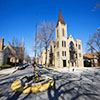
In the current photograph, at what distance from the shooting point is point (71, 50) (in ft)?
99.9

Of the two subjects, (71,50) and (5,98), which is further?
(71,50)

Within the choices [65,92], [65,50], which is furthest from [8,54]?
[65,92]

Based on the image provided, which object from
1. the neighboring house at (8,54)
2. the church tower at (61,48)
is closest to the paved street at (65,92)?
the church tower at (61,48)

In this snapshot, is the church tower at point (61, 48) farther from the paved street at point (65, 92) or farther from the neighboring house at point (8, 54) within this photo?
the paved street at point (65, 92)

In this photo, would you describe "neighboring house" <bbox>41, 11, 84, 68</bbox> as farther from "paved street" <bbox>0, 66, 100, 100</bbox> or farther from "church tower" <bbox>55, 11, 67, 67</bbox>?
"paved street" <bbox>0, 66, 100, 100</bbox>

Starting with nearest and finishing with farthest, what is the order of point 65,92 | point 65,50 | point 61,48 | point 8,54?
1. point 65,92
2. point 61,48
3. point 65,50
4. point 8,54

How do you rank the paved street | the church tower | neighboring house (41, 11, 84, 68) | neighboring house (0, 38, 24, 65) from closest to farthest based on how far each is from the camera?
1. the paved street
2. neighboring house (0, 38, 24, 65)
3. the church tower
4. neighboring house (41, 11, 84, 68)

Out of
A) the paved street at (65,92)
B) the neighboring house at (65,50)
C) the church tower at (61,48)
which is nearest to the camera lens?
the paved street at (65,92)

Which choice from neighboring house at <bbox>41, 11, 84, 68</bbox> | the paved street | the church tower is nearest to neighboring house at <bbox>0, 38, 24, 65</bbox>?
neighboring house at <bbox>41, 11, 84, 68</bbox>

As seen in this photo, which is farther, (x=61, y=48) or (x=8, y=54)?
(x=8, y=54)

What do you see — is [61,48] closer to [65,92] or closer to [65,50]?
[65,50]

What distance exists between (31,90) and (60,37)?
24.8 meters

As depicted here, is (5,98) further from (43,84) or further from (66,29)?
(66,29)

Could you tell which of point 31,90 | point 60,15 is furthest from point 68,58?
point 31,90
